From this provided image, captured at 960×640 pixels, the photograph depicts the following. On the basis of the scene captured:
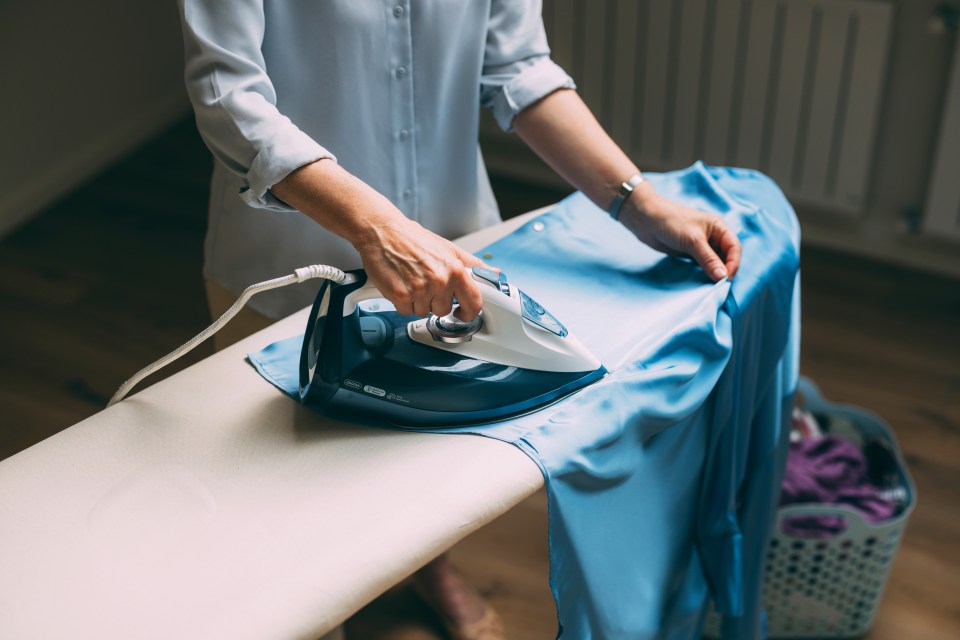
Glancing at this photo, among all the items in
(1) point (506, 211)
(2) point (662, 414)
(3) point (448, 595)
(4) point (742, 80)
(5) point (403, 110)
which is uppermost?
(5) point (403, 110)

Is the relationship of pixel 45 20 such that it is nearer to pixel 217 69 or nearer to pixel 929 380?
Answer: pixel 217 69

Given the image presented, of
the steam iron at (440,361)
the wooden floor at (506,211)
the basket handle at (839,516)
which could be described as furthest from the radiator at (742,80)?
the steam iron at (440,361)

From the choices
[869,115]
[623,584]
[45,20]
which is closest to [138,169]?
[45,20]

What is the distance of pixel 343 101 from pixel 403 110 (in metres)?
0.08

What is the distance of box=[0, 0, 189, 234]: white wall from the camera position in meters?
2.89

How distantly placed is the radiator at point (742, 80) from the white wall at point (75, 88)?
4.11 ft

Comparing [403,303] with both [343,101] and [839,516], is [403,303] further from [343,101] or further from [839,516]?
[839,516]

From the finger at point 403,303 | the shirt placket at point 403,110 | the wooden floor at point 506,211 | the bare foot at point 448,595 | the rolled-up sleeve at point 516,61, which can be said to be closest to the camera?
the finger at point 403,303

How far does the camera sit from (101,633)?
34.4 inches

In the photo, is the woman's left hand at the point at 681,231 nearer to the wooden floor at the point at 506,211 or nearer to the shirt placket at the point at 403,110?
the shirt placket at the point at 403,110

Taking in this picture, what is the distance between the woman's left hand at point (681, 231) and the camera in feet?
4.34

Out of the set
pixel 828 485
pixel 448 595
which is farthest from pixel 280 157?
pixel 828 485

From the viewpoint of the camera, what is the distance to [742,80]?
2623 mm

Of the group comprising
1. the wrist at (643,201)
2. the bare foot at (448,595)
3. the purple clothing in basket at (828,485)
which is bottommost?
the bare foot at (448,595)
